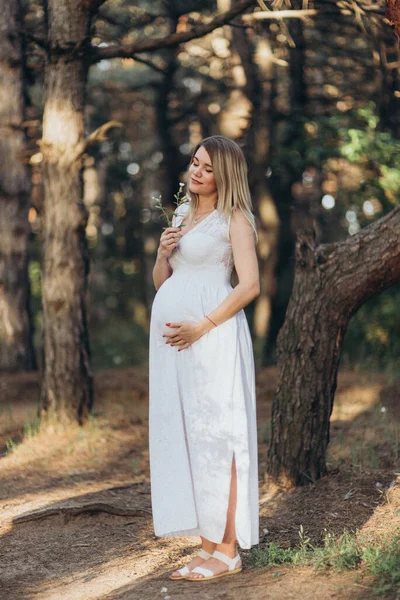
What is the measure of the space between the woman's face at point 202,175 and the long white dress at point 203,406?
0.14 metres

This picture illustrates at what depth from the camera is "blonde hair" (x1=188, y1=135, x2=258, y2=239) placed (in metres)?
4.37

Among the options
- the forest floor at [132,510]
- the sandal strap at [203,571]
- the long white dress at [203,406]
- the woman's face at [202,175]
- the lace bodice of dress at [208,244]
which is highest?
the woman's face at [202,175]

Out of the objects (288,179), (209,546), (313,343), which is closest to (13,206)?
(288,179)

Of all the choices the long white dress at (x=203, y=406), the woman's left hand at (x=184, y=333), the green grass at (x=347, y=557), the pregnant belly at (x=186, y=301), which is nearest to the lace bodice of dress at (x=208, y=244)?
the long white dress at (x=203, y=406)

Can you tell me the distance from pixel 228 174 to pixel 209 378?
1.06 metres

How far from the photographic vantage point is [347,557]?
4246mm

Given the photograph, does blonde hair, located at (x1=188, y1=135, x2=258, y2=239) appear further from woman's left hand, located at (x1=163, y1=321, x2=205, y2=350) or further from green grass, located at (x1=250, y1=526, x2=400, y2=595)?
green grass, located at (x1=250, y1=526, x2=400, y2=595)

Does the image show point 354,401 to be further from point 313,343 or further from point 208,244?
point 208,244

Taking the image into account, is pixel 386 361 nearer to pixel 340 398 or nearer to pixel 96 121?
pixel 340 398

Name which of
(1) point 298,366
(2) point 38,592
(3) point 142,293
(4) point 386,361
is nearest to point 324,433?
(1) point 298,366

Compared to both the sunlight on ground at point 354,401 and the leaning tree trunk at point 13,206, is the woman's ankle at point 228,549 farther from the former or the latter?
the leaning tree trunk at point 13,206

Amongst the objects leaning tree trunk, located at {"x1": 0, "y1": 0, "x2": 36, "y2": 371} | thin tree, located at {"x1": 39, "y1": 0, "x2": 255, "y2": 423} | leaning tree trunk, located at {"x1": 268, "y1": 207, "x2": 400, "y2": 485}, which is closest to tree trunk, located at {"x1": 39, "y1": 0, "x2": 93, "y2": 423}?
thin tree, located at {"x1": 39, "y1": 0, "x2": 255, "y2": 423}

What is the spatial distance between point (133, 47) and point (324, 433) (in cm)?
410

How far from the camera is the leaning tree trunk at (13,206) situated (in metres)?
9.87
